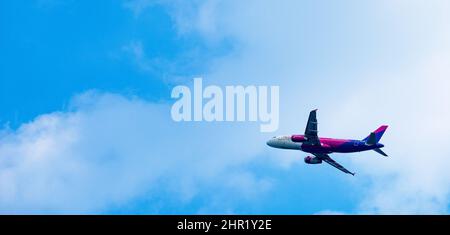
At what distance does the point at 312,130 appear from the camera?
86750 mm

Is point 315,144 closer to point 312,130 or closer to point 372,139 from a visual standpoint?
point 312,130


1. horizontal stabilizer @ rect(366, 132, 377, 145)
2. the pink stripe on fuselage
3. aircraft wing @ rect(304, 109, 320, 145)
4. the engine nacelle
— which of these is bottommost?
horizontal stabilizer @ rect(366, 132, 377, 145)

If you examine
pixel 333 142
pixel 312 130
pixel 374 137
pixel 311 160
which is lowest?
pixel 374 137

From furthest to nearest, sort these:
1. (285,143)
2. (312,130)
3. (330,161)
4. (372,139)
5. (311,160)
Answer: (330,161)
(285,143)
(311,160)
(312,130)
(372,139)

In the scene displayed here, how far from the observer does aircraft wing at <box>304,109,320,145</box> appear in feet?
279

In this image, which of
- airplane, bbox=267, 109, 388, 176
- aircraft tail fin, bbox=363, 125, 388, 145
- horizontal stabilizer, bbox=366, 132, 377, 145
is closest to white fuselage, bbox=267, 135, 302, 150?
airplane, bbox=267, 109, 388, 176

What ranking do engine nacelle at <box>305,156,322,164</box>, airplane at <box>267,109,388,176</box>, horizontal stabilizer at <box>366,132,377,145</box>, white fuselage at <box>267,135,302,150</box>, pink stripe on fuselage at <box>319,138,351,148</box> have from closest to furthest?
horizontal stabilizer at <box>366,132,377,145</box>, airplane at <box>267,109,388,176</box>, engine nacelle at <box>305,156,322,164</box>, pink stripe on fuselage at <box>319,138,351,148</box>, white fuselage at <box>267,135,302,150</box>

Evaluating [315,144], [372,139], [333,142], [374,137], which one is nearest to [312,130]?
[315,144]

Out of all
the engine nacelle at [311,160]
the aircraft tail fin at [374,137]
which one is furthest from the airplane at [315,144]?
the aircraft tail fin at [374,137]

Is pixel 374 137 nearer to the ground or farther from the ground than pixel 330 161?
nearer to the ground

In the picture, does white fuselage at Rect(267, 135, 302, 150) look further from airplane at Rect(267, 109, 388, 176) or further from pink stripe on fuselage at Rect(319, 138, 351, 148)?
pink stripe on fuselage at Rect(319, 138, 351, 148)

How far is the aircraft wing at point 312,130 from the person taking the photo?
8519cm
